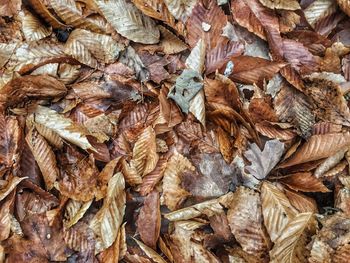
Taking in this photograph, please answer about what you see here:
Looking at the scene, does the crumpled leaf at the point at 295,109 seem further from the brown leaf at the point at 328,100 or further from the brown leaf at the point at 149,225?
the brown leaf at the point at 149,225

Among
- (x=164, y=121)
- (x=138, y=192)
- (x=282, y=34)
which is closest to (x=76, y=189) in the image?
(x=138, y=192)

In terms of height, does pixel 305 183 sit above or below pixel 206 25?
below

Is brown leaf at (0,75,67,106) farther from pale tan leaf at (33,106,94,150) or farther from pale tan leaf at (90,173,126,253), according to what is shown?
pale tan leaf at (90,173,126,253)

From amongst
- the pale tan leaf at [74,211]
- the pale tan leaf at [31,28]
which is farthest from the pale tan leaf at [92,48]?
the pale tan leaf at [74,211]

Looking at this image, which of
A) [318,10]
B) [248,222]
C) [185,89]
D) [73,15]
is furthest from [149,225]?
[318,10]

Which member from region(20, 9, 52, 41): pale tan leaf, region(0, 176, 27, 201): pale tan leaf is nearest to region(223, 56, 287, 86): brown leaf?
region(20, 9, 52, 41): pale tan leaf

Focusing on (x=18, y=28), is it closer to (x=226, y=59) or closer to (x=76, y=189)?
(x=76, y=189)

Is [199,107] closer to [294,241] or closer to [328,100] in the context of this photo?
[328,100]
